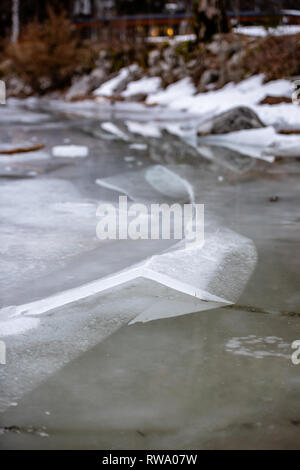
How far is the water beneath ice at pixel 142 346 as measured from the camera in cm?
234

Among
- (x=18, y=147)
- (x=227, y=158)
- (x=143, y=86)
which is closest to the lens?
(x=227, y=158)

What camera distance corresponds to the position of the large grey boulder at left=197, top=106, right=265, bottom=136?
575 inches

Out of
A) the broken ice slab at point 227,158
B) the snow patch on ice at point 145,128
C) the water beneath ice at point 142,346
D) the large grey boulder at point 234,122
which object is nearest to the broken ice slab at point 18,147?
the broken ice slab at point 227,158

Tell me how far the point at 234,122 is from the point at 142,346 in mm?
12253

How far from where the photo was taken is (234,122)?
580 inches

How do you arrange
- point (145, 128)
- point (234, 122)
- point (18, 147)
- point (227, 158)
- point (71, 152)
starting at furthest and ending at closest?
point (145, 128), point (234, 122), point (18, 147), point (71, 152), point (227, 158)

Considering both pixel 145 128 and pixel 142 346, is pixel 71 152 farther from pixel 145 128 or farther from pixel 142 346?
pixel 142 346

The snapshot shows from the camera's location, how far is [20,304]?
145 inches

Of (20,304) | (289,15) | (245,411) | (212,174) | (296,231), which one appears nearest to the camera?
(245,411)

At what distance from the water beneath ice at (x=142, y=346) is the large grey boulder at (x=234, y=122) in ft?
26.9

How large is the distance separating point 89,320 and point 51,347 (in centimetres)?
39

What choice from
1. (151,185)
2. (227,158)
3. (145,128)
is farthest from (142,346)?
(145,128)
